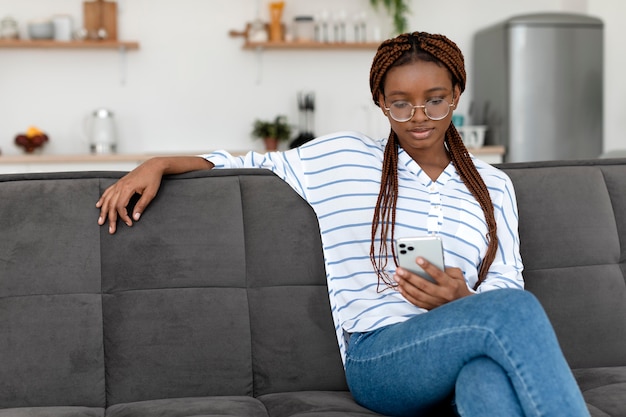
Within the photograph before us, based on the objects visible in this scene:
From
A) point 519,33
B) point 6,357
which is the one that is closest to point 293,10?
point 519,33

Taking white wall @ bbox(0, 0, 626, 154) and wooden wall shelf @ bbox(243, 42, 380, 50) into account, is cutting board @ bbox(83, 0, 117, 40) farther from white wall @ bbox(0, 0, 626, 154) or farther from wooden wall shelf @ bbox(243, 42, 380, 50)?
wooden wall shelf @ bbox(243, 42, 380, 50)

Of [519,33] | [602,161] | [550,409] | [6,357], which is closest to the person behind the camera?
[550,409]

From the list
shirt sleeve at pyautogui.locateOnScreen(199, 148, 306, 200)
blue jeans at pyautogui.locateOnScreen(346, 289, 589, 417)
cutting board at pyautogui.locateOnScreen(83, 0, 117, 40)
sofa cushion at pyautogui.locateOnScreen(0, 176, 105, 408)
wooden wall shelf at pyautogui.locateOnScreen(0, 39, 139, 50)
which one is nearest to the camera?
A: blue jeans at pyautogui.locateOnScreen(346, 289, 589, 417)

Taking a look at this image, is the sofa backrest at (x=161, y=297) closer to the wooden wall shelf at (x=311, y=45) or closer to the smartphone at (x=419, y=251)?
the smartphone at (x=419, y=251)

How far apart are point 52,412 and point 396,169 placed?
36.0 inches

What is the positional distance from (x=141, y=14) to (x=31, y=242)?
3.79 metres

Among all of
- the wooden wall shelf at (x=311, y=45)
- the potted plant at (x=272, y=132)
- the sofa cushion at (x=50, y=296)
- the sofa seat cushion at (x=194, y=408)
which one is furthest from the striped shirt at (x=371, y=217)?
the wooden wall shelf at (x=311, y=45)

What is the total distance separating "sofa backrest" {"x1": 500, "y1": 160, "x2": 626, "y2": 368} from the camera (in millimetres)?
2135

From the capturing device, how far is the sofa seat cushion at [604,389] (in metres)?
1.79

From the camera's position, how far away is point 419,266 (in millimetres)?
1772

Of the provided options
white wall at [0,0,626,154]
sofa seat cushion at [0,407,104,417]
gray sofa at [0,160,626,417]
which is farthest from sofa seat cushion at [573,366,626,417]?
white wall at [0,0,626,154]

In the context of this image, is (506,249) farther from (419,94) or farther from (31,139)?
(31,139)

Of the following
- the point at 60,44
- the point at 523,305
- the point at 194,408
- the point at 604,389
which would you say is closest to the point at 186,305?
the point at 194,408

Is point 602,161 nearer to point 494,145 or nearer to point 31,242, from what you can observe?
point 31,242
